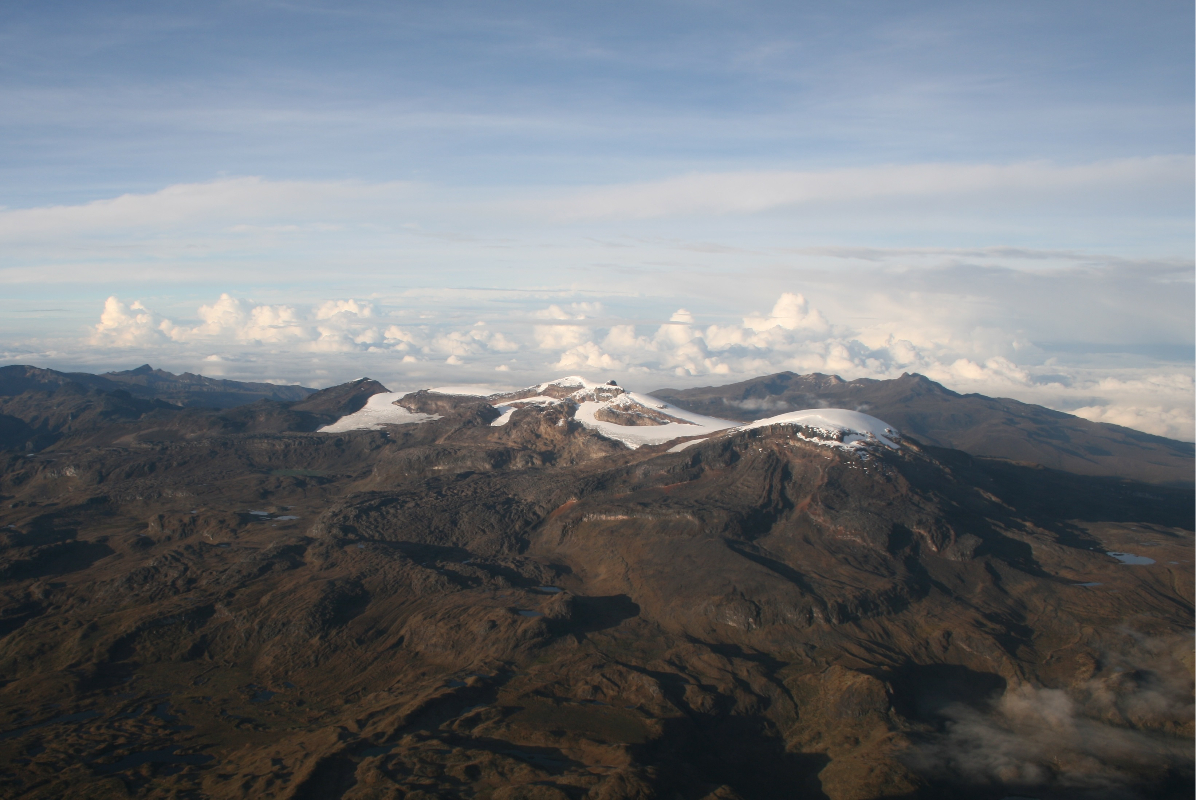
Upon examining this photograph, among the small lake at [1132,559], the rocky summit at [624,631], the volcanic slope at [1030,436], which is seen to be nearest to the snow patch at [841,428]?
the rocky summit at [624,631]

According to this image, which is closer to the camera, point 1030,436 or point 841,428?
point 841,428

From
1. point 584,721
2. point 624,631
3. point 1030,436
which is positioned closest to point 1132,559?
point 624,631

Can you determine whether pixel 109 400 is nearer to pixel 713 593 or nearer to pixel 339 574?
pixel 339 574

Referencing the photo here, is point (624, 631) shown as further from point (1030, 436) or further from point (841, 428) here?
point (1030, 436)

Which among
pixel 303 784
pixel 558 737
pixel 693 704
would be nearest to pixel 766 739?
pixel 693 704

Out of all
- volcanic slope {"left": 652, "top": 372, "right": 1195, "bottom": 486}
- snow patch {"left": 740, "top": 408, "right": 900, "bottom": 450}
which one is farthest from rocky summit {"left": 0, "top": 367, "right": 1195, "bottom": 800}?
volcanic slope {"left": 652, "top": 372, "right": 1195, "bottom": 486}

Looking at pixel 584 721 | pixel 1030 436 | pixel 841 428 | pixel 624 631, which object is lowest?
pixel 584 721

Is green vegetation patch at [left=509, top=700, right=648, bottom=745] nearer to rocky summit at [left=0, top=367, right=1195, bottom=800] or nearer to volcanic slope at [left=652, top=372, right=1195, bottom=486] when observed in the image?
rocky summit at [left=0, top=367, right=1195, bottom=800]

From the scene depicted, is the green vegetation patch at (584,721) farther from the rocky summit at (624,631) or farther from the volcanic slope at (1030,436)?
the volcanic slope at (1030,436)
